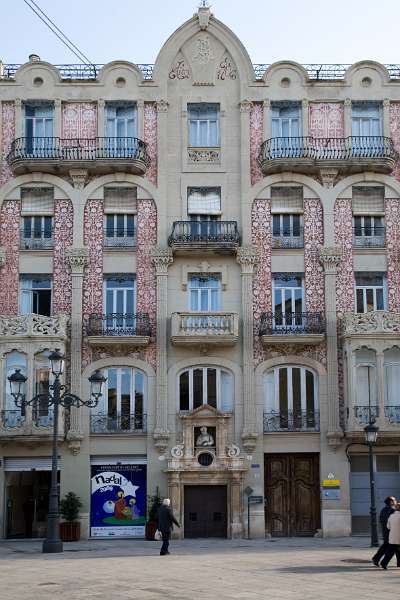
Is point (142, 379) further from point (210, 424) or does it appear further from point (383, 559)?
point (383, 559)

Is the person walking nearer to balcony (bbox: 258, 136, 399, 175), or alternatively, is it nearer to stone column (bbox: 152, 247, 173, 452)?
stone column (bbox: 152, 247, 173, 452)

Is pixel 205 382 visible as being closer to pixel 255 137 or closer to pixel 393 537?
pixel 255 137

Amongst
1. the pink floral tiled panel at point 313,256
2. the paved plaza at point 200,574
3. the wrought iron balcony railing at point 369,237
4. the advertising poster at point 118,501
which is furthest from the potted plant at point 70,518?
the wrought iron balcony railing at point 369,237

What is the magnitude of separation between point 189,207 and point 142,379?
25.4ft

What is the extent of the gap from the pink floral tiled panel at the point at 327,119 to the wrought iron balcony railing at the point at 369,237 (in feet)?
14.4

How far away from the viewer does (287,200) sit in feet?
135

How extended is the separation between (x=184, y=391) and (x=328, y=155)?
1206 centimetres

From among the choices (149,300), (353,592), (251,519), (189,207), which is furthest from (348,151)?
(353,592)

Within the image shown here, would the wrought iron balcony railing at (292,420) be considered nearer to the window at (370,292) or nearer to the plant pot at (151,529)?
the window at (370,292)

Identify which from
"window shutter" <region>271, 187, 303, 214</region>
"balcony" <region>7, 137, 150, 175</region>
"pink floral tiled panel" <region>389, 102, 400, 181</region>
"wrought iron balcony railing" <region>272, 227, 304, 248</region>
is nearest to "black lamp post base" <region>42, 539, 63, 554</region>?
"wrought iron balcony railing" <region>272, 227, 304, 248</region>

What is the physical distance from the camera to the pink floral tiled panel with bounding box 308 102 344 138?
41.5 m

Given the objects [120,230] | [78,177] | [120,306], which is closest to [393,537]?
[120,306]

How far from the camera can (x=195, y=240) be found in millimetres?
39531

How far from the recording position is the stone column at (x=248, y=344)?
126 ft
